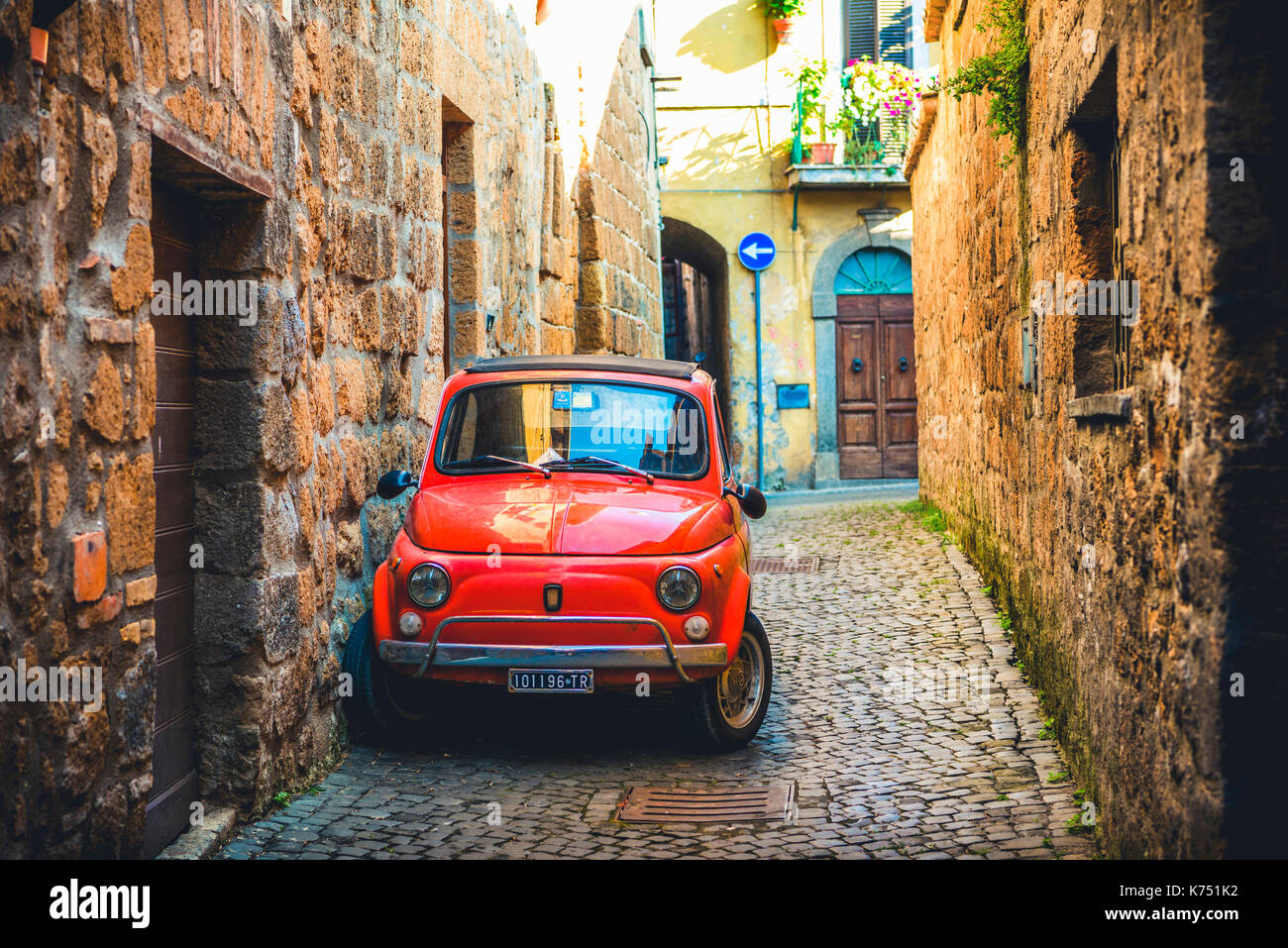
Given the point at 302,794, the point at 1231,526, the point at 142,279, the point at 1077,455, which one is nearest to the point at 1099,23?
the point at 1077,455

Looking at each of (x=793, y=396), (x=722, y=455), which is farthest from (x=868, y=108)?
(x=722, y=455)

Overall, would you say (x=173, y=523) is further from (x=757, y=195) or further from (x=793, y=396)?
(x=757, y=195)

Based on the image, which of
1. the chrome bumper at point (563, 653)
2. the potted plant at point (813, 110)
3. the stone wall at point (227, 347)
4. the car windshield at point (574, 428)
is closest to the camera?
the stone wall at point (227, 347)

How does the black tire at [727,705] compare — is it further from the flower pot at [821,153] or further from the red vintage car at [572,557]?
the flower pot at [821,153]

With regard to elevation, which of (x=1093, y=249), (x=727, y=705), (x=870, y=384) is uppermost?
(x=870, y=384)

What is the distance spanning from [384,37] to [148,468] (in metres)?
3.14

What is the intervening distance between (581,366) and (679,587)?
4.73 ft

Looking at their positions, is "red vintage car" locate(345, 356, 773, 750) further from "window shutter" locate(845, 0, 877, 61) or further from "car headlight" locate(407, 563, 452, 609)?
"window shutter" locate(845, 0, 877, 61)

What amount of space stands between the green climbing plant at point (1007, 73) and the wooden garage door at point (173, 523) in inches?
148

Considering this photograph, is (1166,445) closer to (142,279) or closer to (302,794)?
(142,279)

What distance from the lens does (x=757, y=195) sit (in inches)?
734

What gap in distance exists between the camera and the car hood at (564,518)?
523cm

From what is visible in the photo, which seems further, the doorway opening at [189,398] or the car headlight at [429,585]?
the car headlight at [429,585]

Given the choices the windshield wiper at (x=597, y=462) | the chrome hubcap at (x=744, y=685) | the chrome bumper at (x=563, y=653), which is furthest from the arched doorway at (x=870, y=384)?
the chrome bumper at (x=563, y=653)
